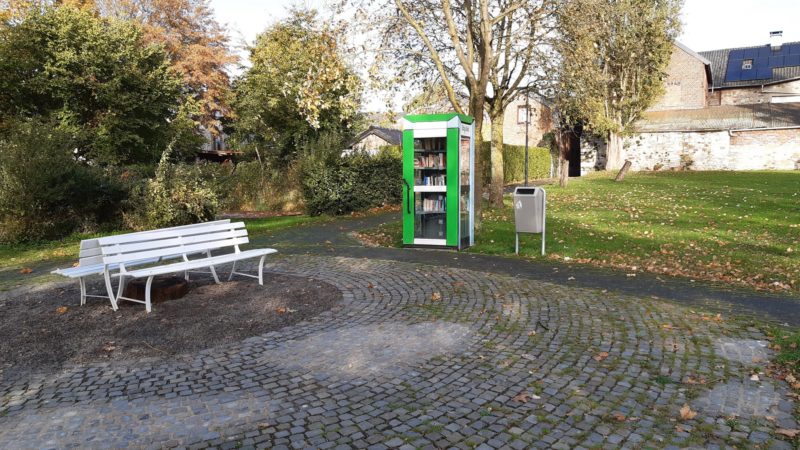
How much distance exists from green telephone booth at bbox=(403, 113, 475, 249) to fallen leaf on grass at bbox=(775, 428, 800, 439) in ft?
25.2

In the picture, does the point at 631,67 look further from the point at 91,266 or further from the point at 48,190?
the point at 91,266

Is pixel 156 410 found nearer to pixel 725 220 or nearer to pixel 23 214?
pixel 23 214

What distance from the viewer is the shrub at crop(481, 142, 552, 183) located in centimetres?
3241

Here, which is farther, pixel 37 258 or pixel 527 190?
pixel 37 258

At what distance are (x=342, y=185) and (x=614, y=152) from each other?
2660 centimetres

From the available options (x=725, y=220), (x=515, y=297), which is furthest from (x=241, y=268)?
(x=725, y=220)

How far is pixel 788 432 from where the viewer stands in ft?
11.4

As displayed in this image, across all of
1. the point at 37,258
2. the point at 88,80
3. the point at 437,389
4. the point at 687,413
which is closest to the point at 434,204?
the point at 437,389

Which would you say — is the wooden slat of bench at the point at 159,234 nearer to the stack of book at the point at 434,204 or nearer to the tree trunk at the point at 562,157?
the stack of book at the point at 434,204

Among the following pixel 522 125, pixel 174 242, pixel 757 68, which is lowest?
pixel 174 242

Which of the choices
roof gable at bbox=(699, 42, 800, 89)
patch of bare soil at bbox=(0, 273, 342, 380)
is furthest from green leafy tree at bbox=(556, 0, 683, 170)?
patch of bare soil at bbox=(0, 273, 342, 380)

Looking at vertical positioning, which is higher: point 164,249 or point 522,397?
point 164,249

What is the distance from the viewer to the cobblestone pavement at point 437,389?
3.52 meters

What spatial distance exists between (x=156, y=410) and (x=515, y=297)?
4.63m
